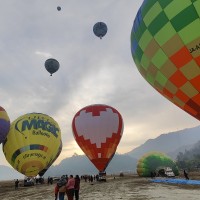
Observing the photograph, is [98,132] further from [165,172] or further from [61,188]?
[61,188]

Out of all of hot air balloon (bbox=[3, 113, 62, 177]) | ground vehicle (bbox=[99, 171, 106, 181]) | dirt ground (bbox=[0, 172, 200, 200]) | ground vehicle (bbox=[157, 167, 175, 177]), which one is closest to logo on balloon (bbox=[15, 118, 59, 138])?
hot air balloon (bbox=[3, 113, 62, 177])

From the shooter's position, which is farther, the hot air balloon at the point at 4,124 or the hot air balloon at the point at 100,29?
the hot air balloon at the point at 100,29

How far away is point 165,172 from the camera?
43875mm

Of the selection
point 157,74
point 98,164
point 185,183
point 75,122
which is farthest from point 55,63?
point 157,74

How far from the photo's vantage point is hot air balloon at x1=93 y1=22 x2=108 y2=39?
4431 centimetres

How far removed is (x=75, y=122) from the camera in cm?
3581

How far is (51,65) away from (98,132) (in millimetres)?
16279

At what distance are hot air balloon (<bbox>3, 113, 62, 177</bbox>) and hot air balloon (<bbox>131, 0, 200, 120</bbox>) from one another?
20192 mm

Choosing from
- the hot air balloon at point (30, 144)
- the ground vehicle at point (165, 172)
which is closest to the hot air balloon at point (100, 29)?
the hot air balloon at point (30, 144)

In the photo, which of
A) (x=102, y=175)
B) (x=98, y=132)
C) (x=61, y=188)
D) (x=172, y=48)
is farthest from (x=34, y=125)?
(x=172, y=48)

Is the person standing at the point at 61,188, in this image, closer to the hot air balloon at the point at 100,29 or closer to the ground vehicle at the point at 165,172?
the ground vehicle at the point at 165,172

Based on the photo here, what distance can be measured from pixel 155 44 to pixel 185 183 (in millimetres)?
15367

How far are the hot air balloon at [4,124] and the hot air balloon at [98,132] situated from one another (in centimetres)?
745

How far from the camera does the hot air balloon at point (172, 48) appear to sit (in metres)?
14.3
